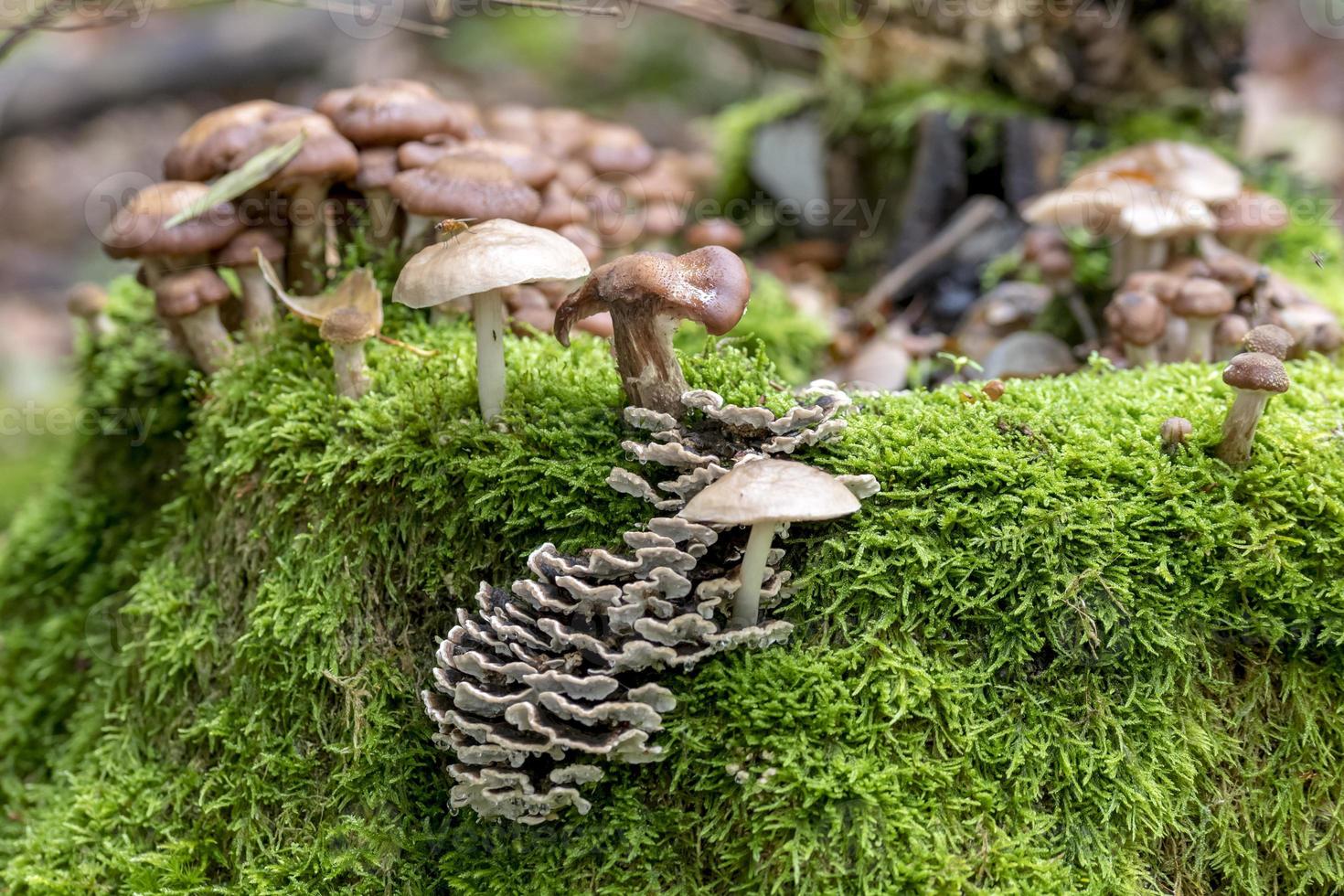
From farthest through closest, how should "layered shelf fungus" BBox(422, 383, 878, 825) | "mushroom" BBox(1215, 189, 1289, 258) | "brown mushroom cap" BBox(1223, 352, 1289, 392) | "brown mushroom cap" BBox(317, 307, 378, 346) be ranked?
1. "mushroom" BBox(1215, 189, 1289, 258)
2. "brown mushroom cap" BBox(317, 307, 378, 346)
3. "brown mushroom cap" BBox(1223, 352, 1289, 392)
4. "layered shelf fungus" BBox(422, 383, 878, 825)

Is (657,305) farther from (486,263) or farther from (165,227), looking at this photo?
(165,227)

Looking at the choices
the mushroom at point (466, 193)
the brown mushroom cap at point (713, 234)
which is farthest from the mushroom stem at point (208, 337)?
the brown mushroom cap at point (713, 234)

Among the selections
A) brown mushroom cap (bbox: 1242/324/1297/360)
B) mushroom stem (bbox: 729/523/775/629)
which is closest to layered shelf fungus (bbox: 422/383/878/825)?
mushroom stem (bbox: 729/523/775/629)

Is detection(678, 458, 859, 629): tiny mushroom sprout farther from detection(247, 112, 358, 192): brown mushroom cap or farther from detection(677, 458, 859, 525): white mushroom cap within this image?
detection(247, 112, 358, 192): brown mushroom cap

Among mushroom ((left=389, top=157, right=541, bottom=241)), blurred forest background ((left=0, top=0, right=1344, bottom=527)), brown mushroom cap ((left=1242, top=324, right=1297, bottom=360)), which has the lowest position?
blurred forest background ((left=0, top=0, right=1344, bottom=527))

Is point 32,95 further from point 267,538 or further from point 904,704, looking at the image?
point 904,704

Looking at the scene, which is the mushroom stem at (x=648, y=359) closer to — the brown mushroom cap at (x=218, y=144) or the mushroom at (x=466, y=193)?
the mushroom at (x=466, y=193)

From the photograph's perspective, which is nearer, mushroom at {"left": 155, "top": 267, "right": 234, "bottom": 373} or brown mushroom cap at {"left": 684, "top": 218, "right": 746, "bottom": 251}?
mushroom at {"left": 155, "top": 267, "right": 234, "bottom": 373}

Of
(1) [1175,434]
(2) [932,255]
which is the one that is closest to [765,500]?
(1) [1175,434]
